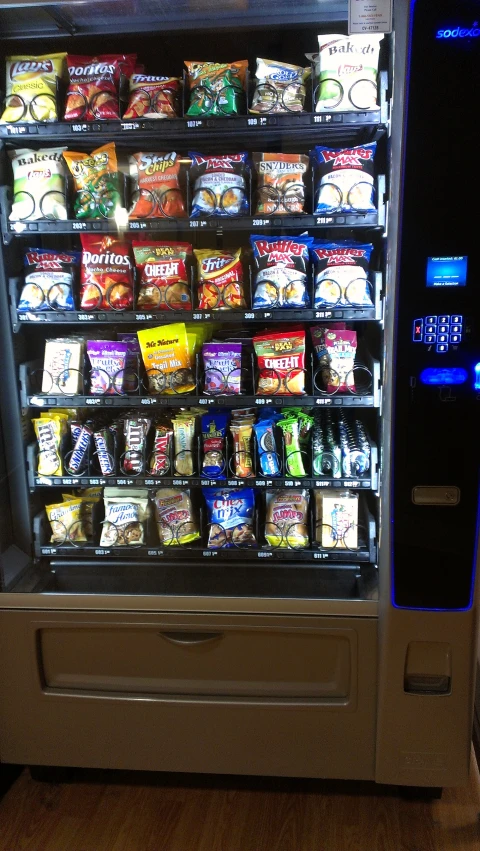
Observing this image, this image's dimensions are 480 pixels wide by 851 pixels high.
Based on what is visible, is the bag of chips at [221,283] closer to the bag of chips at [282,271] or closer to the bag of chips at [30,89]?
the bag of chips at [282,271]

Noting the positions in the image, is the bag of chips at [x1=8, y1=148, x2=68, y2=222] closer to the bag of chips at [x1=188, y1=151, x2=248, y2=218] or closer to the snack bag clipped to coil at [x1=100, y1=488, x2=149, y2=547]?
the bag of chips at [x1=188, y1=151, x2=248, y2=218]

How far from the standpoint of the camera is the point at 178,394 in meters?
1.64

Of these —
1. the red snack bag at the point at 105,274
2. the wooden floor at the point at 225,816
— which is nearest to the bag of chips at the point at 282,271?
the red snack bag at the point at 105,274

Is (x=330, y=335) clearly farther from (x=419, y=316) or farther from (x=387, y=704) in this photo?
(x=387, y=704)

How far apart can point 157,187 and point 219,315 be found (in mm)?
412

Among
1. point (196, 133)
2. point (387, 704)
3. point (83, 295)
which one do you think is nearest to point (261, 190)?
point (196, 133)

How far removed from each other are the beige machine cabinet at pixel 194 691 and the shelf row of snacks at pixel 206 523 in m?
0.21

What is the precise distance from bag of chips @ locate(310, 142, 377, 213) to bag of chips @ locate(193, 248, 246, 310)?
0.27 meters

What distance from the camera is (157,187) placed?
165cm

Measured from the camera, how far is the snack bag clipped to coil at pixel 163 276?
1.70 metres

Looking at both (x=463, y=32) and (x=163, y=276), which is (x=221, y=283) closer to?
(x=163, y=276)

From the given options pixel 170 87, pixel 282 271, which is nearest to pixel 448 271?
pixel 282 271

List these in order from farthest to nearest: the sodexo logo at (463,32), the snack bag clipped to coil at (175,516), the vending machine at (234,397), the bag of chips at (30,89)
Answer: the snack bag clipped to coil at (175,516) → the bag of chips at (30,89) → the vending machine at (234,397) → the sodexo logo at (463,32)

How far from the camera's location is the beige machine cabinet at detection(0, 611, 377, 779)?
59.4 inches
